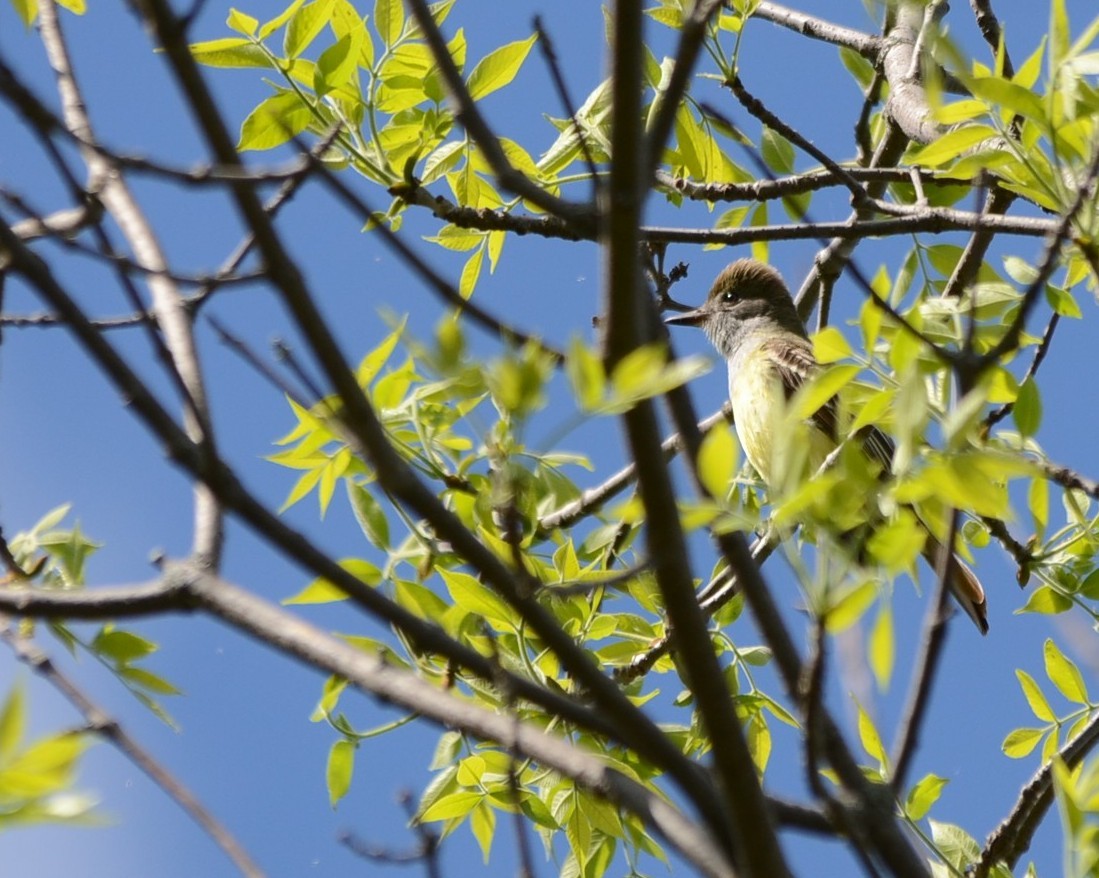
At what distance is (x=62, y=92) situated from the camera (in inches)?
113

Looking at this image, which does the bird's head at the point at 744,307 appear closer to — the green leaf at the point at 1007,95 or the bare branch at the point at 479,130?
the green leaf at the point at 1007,95

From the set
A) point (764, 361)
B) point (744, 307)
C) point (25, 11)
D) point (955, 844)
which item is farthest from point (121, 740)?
point (744, 307)

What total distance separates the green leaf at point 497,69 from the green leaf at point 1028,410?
1487mm

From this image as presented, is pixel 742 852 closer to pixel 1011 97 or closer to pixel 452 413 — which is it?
pixel 1011 97

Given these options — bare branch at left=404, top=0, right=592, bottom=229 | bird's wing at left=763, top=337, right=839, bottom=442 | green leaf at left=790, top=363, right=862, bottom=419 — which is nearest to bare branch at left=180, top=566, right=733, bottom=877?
green leaf at left=790, top=363, right=862, bottom=419

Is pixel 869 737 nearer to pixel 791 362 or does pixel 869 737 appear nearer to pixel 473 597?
pixel 473 597

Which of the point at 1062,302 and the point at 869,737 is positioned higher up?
the point at 1062,302

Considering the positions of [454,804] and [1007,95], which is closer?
[1007,95]

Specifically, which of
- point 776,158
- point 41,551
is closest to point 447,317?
point 41,551

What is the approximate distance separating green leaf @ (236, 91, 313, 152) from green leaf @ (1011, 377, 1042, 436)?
1.71 metres

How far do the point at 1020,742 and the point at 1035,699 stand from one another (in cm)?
17

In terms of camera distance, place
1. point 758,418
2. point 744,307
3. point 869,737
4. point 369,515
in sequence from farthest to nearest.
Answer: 1. point 744,307
2. point 758,418
3. point 369,515
4. point 869,737

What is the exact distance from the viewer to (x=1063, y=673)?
3.64 meters

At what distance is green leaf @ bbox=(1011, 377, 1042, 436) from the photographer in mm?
3020
